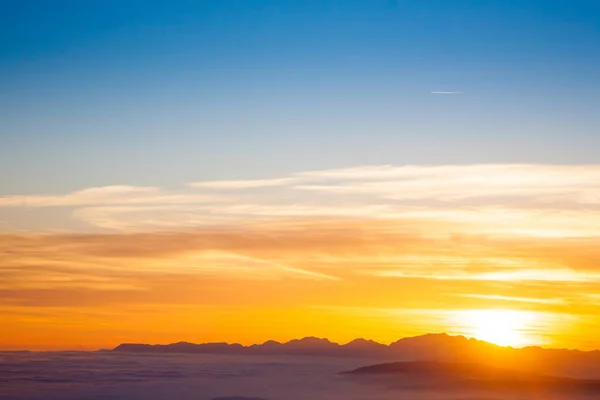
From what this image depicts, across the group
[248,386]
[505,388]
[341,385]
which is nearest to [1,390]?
[248,386]

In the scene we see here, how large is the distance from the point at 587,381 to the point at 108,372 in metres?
78.0

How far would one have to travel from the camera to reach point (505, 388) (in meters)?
110

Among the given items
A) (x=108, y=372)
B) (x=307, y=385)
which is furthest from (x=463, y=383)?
(x=108, y=372)

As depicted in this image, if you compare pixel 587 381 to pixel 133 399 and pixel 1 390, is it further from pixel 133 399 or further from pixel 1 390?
pixel 1 390

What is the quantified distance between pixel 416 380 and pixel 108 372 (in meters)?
52.0

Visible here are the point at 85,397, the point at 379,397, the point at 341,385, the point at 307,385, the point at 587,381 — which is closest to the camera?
the point at 85,397

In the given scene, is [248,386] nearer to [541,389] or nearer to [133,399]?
[133,399]

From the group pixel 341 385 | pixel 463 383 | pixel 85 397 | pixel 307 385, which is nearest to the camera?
pixel 85 397

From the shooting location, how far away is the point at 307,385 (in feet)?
331

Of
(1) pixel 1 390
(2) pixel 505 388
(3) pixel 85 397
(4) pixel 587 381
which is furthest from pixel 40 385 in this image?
(4) pixel 587 381

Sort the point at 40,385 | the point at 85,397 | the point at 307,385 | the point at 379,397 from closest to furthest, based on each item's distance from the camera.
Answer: the point at 85,397 → the point at 40,385 → the point at 379,397 → the point at 307,385

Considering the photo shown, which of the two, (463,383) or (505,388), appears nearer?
(505,388)

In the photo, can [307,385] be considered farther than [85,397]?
Yes

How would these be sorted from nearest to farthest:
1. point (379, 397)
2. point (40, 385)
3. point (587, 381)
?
1. point (40, 385)
2. point (379, 397)
3. point (587, 381)
